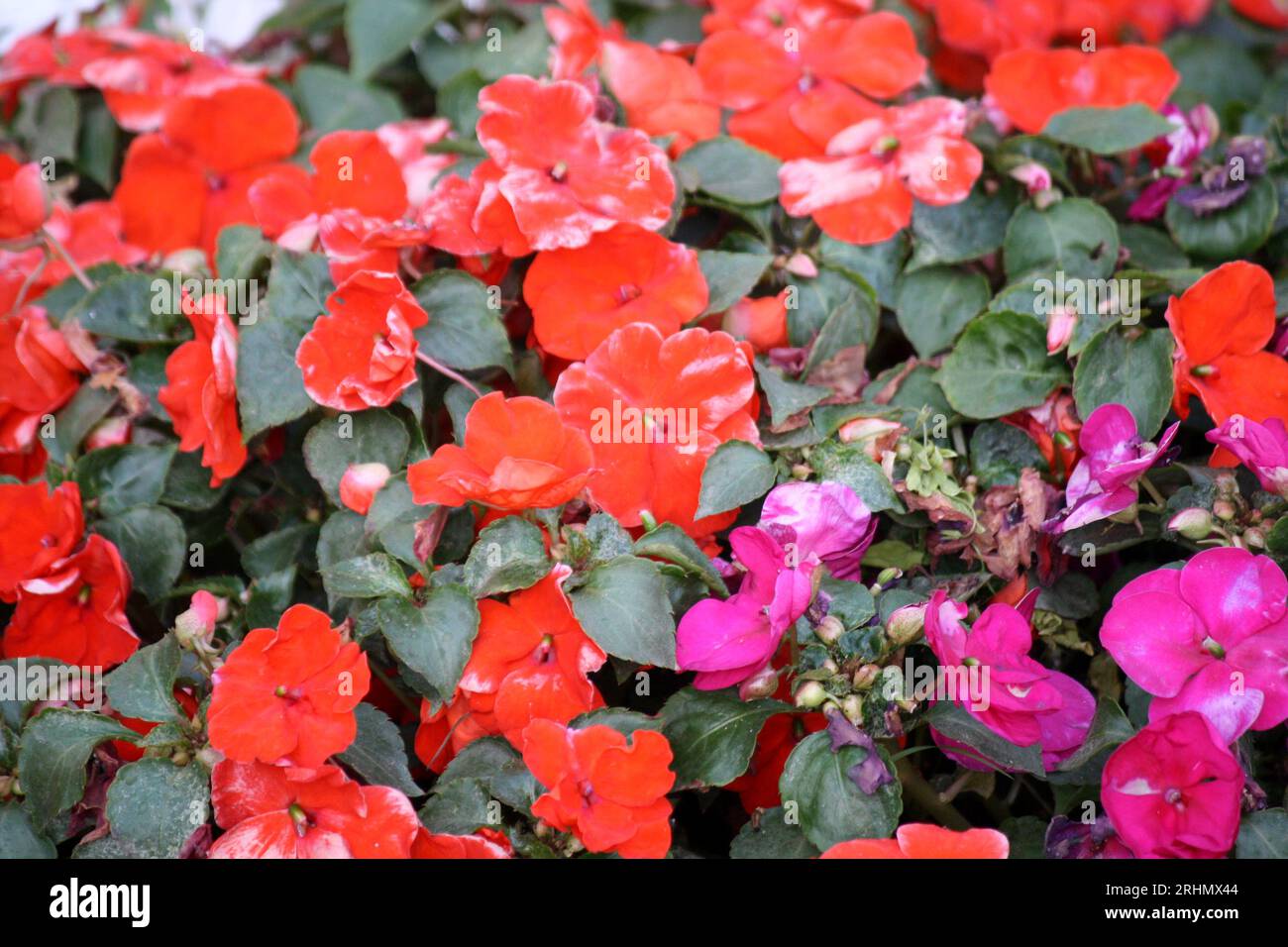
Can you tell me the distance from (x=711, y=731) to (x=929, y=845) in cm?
19

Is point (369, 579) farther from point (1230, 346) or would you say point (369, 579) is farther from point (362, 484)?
point (1230, 346)

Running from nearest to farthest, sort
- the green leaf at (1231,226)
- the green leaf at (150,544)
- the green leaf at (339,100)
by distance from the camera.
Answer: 1. the green leaf at (150,544)
2. the green leaf at (1231,226)
3. the green leaf at (339,100)

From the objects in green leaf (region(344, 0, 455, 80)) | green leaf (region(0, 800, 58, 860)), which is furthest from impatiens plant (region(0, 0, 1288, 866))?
green leaf (region(344, 0, 455, 80))

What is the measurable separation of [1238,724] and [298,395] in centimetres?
78

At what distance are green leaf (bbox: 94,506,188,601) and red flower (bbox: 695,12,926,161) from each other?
0.70 metres

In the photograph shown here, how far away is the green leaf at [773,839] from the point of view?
34.9 inches

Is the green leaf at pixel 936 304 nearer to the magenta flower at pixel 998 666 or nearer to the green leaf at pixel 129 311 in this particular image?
the magenta flower at pixel 998 666

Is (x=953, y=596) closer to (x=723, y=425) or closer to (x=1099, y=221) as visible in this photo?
(x=723, y=425)

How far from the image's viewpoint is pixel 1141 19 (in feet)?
5.36

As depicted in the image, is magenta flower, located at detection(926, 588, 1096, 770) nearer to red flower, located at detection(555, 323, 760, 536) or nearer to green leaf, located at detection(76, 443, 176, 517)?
red flower, located at detection(555, 323, 760, 536)

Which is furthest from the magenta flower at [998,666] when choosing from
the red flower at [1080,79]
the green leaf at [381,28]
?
the green leaf at [381,28]

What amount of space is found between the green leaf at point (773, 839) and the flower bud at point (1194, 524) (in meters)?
0.37

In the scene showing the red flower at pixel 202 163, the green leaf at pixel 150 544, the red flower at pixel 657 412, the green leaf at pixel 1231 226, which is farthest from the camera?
the red flower at pixel 202 163
